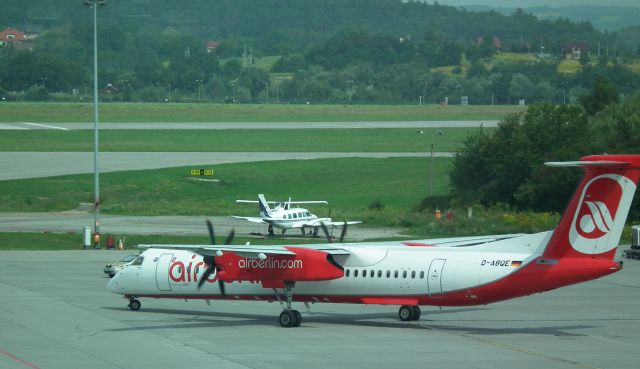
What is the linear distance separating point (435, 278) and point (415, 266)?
80 cm

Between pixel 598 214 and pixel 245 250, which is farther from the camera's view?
pixel 245 250

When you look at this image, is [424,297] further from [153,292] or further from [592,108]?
[592,108]

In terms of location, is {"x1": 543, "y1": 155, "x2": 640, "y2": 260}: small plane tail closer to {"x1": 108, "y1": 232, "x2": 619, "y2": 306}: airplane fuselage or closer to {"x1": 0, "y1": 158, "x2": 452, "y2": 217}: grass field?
{"x1": 108, "y1": 232, "x2": 619, "y2": 306}: airplane fuselage

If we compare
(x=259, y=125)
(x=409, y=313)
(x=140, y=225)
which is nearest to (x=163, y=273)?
(x=409, y=313)

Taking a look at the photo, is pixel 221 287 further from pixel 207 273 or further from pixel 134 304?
pixel 134 304

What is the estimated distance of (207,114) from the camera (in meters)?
183

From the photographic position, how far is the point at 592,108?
4663 inches

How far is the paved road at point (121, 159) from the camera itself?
10269 cm

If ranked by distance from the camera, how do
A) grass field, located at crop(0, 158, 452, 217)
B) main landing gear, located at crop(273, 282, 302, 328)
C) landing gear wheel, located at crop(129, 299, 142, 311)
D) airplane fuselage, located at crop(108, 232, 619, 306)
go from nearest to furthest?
1. airplane fuselage, located at crop(108, 232, 619, 306)
2. main landing gear, located at crop(273, 282, 302, 328)
3. landing gear wheel, located at crop(129, 299, 142, 311)
4. grass field, located at crop(0, 158, 452, 217)

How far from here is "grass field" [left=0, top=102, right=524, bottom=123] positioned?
16925 cm

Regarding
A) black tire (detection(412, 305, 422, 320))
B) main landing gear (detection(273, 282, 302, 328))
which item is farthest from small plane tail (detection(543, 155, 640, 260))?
main landing gear (detection(273, 282, 302, 328))

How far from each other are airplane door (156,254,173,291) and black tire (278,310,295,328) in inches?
184

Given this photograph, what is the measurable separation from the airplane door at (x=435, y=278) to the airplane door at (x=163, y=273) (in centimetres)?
951

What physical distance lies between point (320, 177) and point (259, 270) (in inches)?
2623
